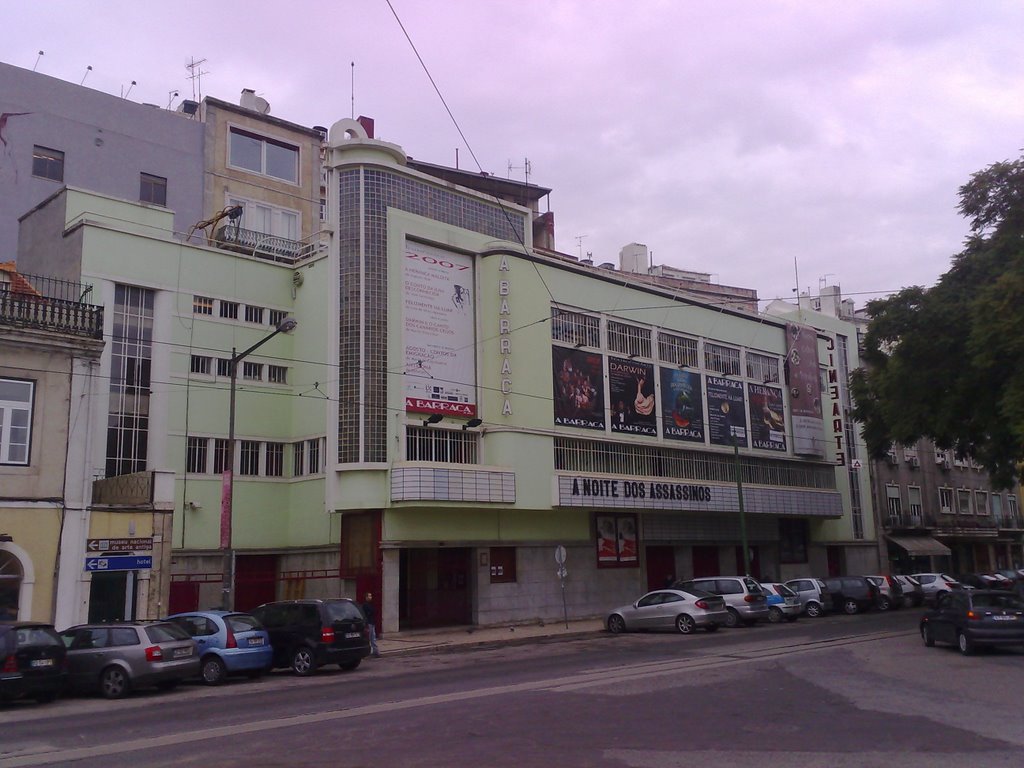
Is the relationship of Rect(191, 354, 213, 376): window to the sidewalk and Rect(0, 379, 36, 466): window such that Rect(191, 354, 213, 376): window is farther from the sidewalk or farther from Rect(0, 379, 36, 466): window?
the sidewalk

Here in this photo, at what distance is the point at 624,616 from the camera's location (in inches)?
1166

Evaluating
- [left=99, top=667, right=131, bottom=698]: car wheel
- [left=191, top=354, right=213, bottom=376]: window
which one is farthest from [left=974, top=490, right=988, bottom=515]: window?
[left=99, top=667, right=131, bottom=698]: car wheel

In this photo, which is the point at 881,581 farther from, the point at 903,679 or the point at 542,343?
the point at 903,679

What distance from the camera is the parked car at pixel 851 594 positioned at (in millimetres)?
35688

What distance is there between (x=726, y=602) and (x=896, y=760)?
2026cm

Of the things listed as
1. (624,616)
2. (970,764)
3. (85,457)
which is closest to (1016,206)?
(624,616)

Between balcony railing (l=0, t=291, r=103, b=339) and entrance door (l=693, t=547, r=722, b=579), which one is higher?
balcony railing (l=0, t=291, r=103, b=339)

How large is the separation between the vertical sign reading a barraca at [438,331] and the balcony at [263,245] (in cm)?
481

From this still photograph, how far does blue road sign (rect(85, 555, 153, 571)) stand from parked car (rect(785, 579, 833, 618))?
21942 millimetres

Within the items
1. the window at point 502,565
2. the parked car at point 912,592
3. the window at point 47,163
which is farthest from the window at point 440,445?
the window at point 47,163

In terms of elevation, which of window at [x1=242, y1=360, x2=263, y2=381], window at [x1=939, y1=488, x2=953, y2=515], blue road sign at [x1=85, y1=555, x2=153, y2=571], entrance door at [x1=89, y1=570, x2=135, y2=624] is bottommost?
entrance door at [x1=89, y1=570, x2=135, y2=624]

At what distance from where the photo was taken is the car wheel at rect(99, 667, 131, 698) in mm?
17391

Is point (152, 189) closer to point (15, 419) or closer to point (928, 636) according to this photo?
point (15, 419)

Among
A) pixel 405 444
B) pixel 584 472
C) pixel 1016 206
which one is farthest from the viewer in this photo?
pixel 584 472
